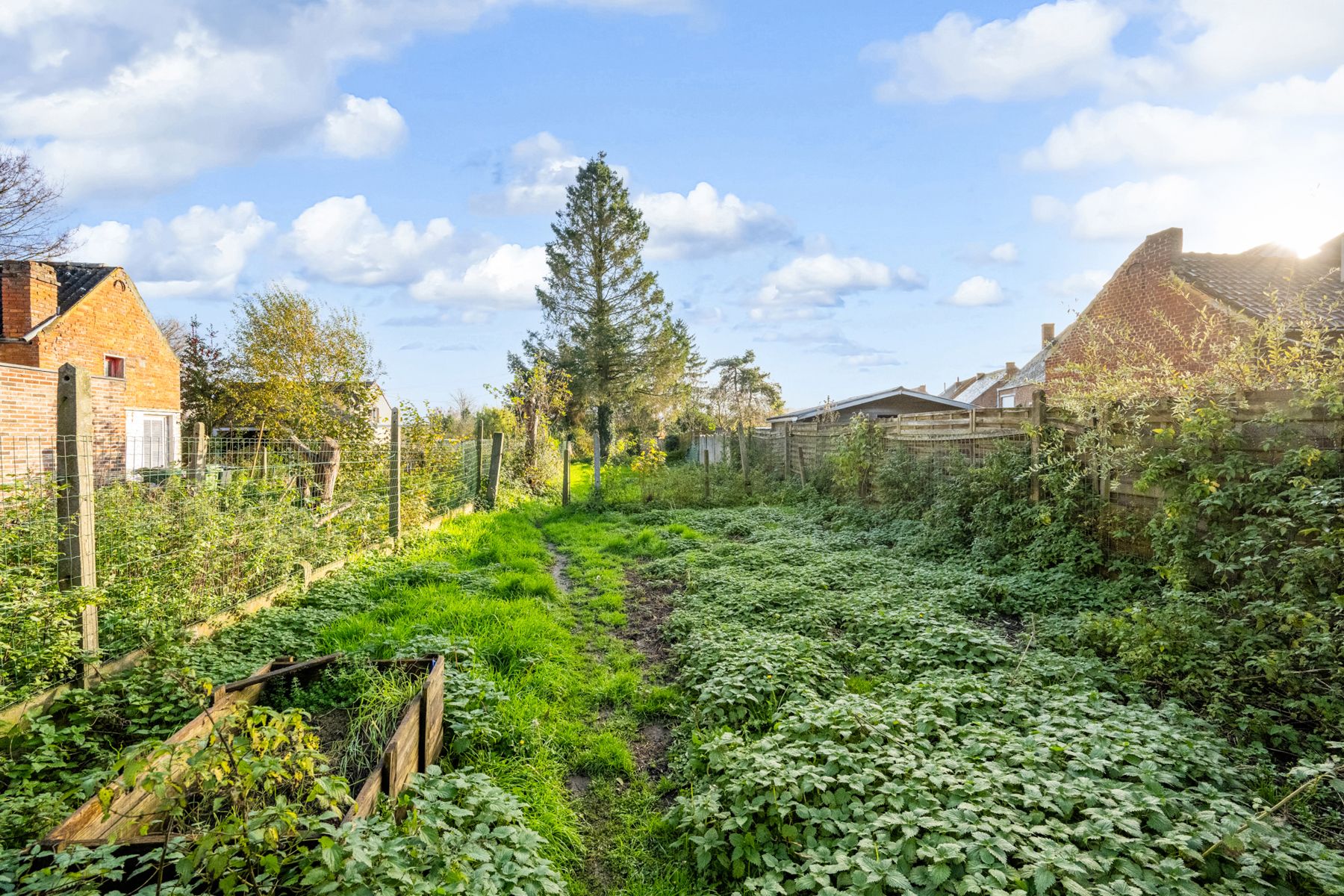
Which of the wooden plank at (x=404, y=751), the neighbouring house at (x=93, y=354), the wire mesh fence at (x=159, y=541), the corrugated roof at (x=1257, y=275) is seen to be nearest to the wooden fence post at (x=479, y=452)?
the wire mesh fence at (x=159, y=541)

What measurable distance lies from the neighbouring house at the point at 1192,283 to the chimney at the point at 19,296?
25774mm

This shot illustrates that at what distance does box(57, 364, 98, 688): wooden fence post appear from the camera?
394 cm

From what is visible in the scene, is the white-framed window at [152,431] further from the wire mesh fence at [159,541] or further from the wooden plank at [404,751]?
the wooden plank at [404,751]

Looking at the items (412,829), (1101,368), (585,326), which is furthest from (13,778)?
(585,326)

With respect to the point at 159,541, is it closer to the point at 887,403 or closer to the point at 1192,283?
the point at 1192,283

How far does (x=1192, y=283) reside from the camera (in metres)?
14.8

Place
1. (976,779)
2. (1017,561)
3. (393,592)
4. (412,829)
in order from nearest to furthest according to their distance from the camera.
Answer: (412,829), (976,779), (393,592), (1017,561)

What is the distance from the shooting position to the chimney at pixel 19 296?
16.7 m

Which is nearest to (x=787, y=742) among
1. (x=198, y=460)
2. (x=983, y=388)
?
(x=198, y=460)

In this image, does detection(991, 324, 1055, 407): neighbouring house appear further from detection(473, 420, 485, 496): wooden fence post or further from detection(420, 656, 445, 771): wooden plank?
detection(420, 656, 445, 771): wooden plank

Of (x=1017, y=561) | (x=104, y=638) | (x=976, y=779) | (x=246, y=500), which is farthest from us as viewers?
(x=1017, y=561)

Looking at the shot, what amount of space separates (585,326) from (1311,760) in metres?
30.1

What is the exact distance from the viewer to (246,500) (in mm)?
5859

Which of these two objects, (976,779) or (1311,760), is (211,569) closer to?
(976,779)
